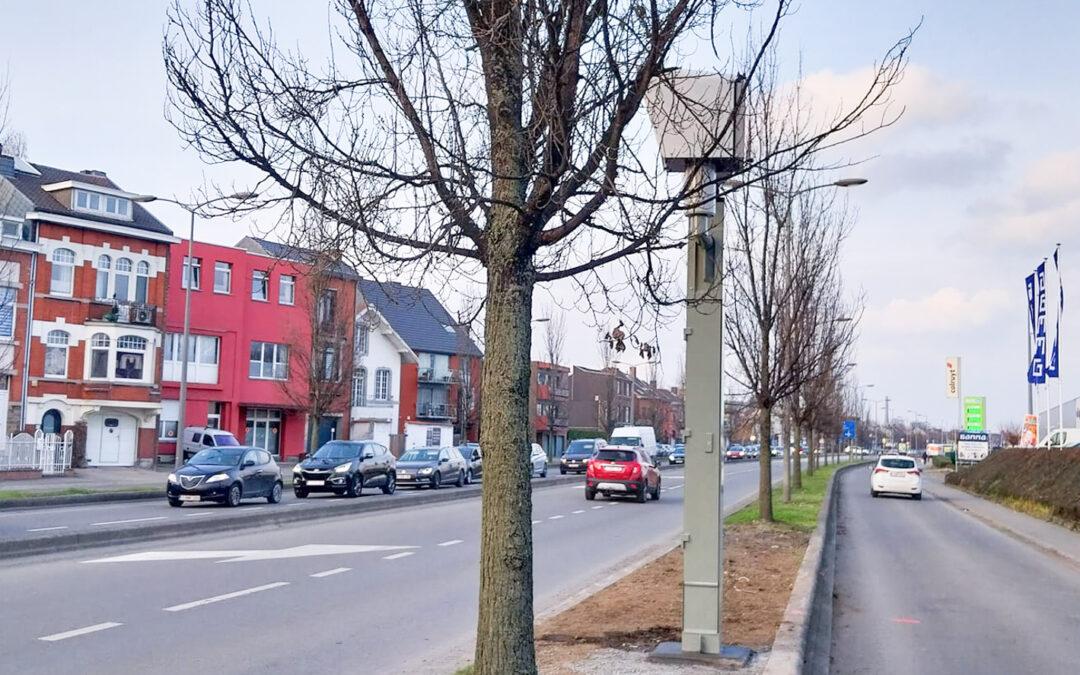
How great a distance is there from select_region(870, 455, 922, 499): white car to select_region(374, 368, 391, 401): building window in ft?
103

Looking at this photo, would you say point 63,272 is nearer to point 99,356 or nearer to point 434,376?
point 99,356

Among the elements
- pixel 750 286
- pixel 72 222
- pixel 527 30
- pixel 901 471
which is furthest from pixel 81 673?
pixel 72 222

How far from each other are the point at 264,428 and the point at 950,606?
144ft

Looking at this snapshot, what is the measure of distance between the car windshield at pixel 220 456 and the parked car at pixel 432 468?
10.2 m

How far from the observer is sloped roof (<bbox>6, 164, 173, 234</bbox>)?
40625 mm

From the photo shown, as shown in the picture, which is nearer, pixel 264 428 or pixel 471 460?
pixel 471 460

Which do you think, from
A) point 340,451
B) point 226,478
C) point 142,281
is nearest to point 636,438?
point 142,281

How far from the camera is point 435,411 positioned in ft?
217

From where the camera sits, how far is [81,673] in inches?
308

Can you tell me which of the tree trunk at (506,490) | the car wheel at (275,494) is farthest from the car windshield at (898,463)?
Answer: the tree trunk at (506,490)

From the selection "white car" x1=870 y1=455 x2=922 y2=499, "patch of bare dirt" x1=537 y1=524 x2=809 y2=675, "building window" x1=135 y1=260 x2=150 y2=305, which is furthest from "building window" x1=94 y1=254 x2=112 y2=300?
"patch of bare dirt" x1=537 y1=524 x2=809 y2=675

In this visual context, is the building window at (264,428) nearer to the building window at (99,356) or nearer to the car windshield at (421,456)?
the building window at (99,356)

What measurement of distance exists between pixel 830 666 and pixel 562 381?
75.6 metres

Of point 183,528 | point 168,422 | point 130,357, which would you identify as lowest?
point 183,528
